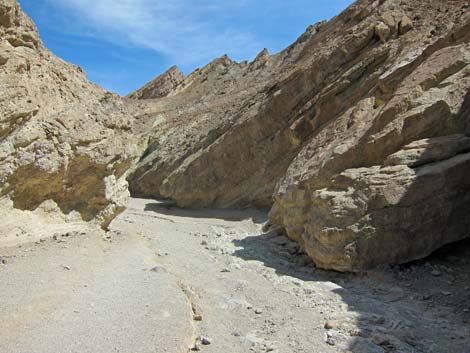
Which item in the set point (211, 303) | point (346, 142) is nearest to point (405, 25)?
point (346, 142)

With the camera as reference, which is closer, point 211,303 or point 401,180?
point 211,303

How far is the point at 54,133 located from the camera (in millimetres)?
9688

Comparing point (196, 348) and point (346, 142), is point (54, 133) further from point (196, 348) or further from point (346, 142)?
point (346, 142)

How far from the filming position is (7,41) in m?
9.18

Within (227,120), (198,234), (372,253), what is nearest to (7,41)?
(372,253)

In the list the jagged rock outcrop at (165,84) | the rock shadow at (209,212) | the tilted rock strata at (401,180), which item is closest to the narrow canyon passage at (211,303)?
the tilted rock strata at (401,180)

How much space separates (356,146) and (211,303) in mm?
6611

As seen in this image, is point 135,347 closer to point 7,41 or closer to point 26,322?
point 26,322

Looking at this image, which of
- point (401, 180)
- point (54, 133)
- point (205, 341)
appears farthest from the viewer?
point (401, 180)

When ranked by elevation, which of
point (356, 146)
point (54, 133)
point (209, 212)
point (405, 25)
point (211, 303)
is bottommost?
point (211, 303)

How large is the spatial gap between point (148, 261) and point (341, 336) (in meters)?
5.40

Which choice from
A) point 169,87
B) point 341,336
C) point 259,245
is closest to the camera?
point 341,336

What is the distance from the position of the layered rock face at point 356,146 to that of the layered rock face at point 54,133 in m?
5.52

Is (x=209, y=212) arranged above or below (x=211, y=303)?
above
